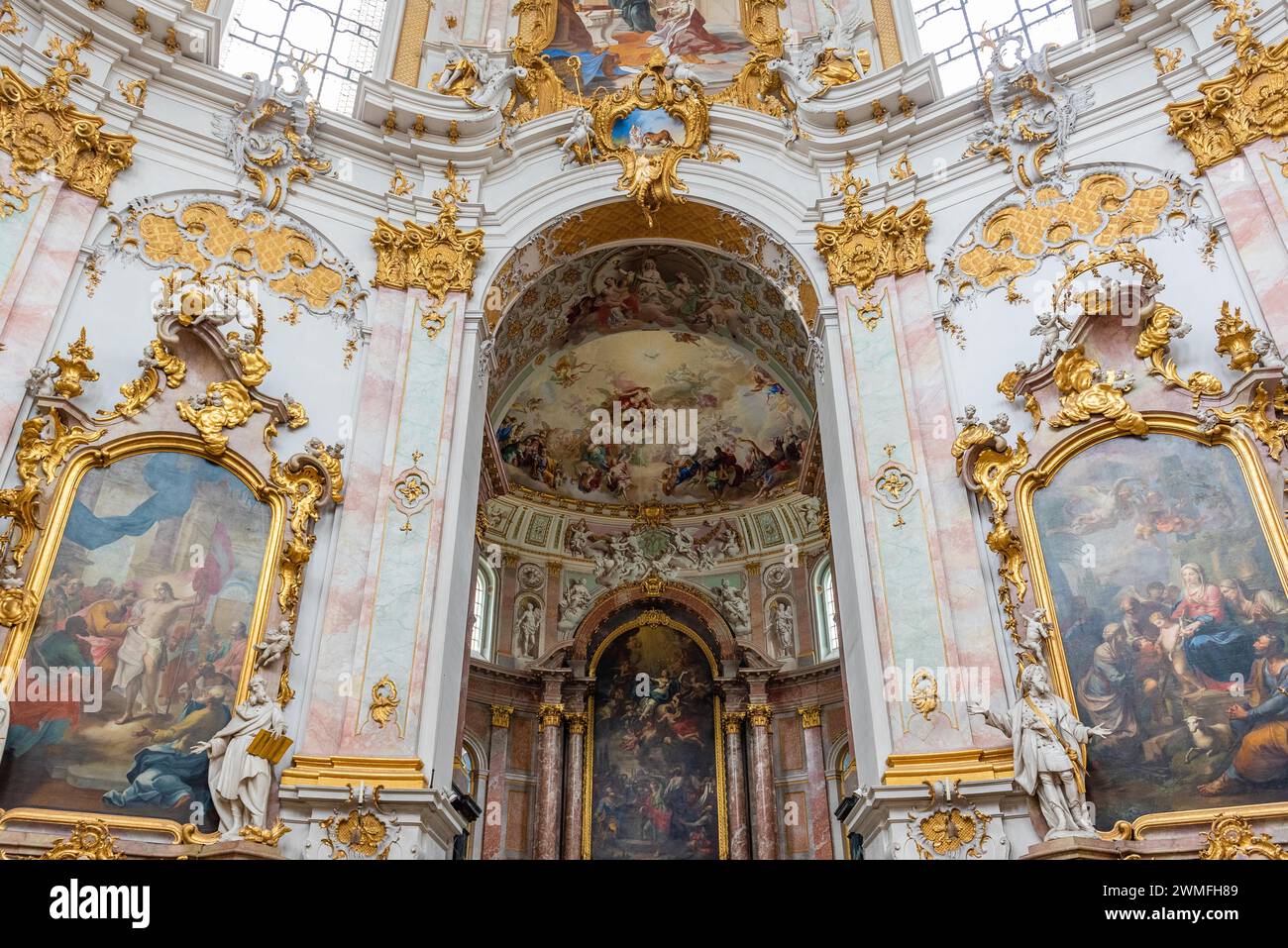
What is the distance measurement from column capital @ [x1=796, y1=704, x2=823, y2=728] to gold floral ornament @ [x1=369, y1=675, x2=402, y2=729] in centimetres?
1203

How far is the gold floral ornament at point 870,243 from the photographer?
1277 centimetres

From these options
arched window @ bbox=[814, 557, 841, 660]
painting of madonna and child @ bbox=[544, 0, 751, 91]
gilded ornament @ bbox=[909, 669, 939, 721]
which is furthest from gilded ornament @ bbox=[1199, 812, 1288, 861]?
painting of madonna and child @ bbox=[544, 0, 751, 91]

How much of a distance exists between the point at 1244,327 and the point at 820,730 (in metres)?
12.7

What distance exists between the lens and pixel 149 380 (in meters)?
10.8

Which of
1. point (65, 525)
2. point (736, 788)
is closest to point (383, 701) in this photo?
point (65, 525)

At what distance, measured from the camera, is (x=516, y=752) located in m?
20.2

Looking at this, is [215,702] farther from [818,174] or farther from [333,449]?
[818,174]

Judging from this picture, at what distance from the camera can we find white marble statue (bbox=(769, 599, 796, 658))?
21.4 m

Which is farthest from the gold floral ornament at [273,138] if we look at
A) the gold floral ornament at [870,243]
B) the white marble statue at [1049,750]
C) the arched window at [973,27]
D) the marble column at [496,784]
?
the marble column at [496,784]

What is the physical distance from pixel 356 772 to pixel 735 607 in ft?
42.9

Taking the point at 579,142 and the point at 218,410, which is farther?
the point at 579,142

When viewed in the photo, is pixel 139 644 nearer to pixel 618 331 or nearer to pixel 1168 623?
pixel 618 331

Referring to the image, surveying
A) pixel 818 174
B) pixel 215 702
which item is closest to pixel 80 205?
pixel 215 702
